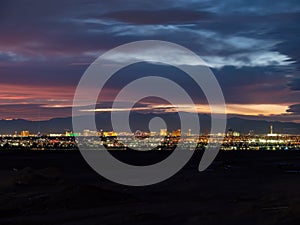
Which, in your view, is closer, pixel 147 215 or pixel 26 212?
pixel 147 215

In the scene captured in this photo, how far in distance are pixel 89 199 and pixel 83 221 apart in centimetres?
595

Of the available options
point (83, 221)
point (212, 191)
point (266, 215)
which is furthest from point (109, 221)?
point (212, 191)

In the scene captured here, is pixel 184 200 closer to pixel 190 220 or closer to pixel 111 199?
pixel 111 199

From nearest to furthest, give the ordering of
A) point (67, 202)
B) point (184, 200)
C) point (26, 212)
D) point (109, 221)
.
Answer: point (109, 221) < point (26, 212) < point (67, 202) < point (184, 200)

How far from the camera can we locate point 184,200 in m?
33.2

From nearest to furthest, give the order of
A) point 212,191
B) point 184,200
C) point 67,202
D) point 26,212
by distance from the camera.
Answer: point 26,212 → point 67,202 → point 184,200 → point 212,191

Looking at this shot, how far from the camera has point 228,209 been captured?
91.9 ft

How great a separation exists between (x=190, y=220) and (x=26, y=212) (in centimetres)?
877

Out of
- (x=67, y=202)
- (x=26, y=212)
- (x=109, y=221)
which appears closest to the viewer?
(x=109, y=221)

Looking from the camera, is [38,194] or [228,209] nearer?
[228,209]

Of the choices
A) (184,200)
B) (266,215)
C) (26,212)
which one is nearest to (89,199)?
(26,212)

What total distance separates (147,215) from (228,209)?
15.8ft

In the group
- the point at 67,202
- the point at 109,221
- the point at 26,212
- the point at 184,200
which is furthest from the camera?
the point at 184,200

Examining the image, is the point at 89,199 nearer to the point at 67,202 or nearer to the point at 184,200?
the point at 67,202
